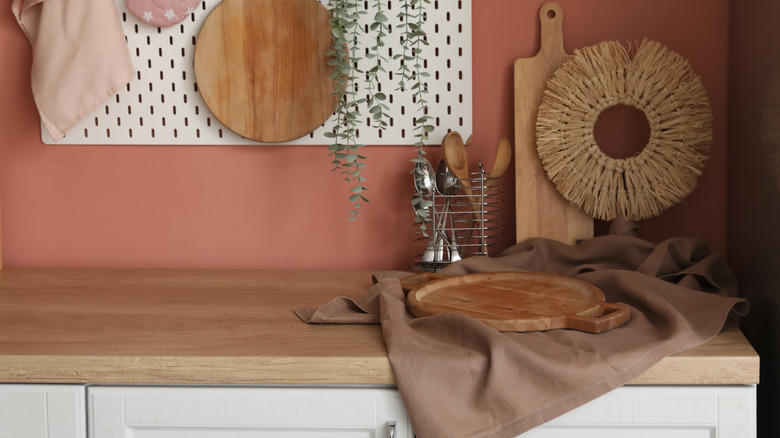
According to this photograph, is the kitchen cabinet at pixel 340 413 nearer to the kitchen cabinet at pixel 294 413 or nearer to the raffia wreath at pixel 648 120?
the kitchen cabinet at pixel 294 413

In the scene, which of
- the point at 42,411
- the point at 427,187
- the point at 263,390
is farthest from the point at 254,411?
the point at 427,187

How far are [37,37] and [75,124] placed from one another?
18cm

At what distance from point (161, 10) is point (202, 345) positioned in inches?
30.3

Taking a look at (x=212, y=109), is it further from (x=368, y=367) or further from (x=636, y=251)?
(x=636, y=251)

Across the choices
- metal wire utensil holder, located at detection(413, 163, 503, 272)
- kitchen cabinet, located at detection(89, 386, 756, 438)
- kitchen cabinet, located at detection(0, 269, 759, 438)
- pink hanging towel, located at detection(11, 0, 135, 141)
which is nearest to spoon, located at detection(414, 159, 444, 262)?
metal wire utensil holder, located at detection(413, 163, 503, 272)

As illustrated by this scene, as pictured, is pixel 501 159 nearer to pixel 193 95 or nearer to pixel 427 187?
pixel 427 187

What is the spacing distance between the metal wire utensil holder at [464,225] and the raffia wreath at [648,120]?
0.43 ft

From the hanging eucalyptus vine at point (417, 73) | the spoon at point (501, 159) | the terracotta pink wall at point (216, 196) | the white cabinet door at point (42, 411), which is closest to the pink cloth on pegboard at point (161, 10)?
the terracotta pink wall at point (216, 196)

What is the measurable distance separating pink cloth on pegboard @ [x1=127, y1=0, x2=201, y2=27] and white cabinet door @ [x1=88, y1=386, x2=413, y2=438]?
789mm

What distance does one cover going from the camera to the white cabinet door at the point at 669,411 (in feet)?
2.97

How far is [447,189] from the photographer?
1.41 metres

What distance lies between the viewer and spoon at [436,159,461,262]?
1398 millimetres

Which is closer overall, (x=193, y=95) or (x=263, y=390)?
(x=263, y=390)

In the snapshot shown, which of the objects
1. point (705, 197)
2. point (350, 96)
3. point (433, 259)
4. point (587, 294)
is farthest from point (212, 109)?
point (705, 197)
